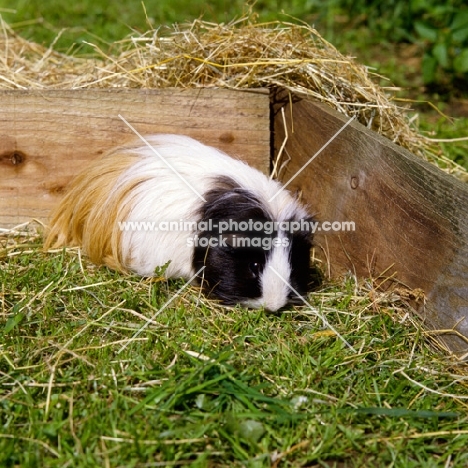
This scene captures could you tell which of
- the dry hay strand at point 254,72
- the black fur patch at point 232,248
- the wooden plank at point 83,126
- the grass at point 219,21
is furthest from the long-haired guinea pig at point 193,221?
the grass at point 219,21

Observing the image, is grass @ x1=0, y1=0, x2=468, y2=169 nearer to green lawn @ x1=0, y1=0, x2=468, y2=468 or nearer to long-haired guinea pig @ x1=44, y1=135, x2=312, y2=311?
long-haired guinea pig @ x1=44, y1=135, x2=312, y2=311

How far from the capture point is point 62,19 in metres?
4.85

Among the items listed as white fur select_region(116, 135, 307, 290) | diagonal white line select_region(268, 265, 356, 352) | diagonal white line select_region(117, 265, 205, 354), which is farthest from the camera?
white fur select_region(116, 135, 307, 290)

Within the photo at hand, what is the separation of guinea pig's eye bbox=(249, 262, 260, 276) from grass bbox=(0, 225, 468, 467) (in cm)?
13

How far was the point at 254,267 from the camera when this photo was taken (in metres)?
2.12

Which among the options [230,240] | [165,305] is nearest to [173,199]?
[230,240]

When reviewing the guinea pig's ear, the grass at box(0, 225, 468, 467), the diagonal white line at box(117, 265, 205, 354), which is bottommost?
the grass at box(0, 225, 468, 467)

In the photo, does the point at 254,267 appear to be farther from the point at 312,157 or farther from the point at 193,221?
the point at 312,157

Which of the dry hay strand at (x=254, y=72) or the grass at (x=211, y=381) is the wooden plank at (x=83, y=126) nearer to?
the dry hay strand at (x=254, y=72)

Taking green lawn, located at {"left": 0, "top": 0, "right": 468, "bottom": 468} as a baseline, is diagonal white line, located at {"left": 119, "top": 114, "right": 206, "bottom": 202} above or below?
above

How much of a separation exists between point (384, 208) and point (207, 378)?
34.9 inches

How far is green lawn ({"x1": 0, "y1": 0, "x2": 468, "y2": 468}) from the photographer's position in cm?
151

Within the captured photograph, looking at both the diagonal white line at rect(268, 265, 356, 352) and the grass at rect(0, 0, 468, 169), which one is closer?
the diagonal white line at rect(268, 265, 356, 352)

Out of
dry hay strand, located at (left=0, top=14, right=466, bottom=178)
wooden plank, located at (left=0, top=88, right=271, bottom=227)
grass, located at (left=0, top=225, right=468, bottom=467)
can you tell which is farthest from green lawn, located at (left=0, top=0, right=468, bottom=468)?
dry hay strand, located at (left=0, top=14, right=466, bottom=178)
